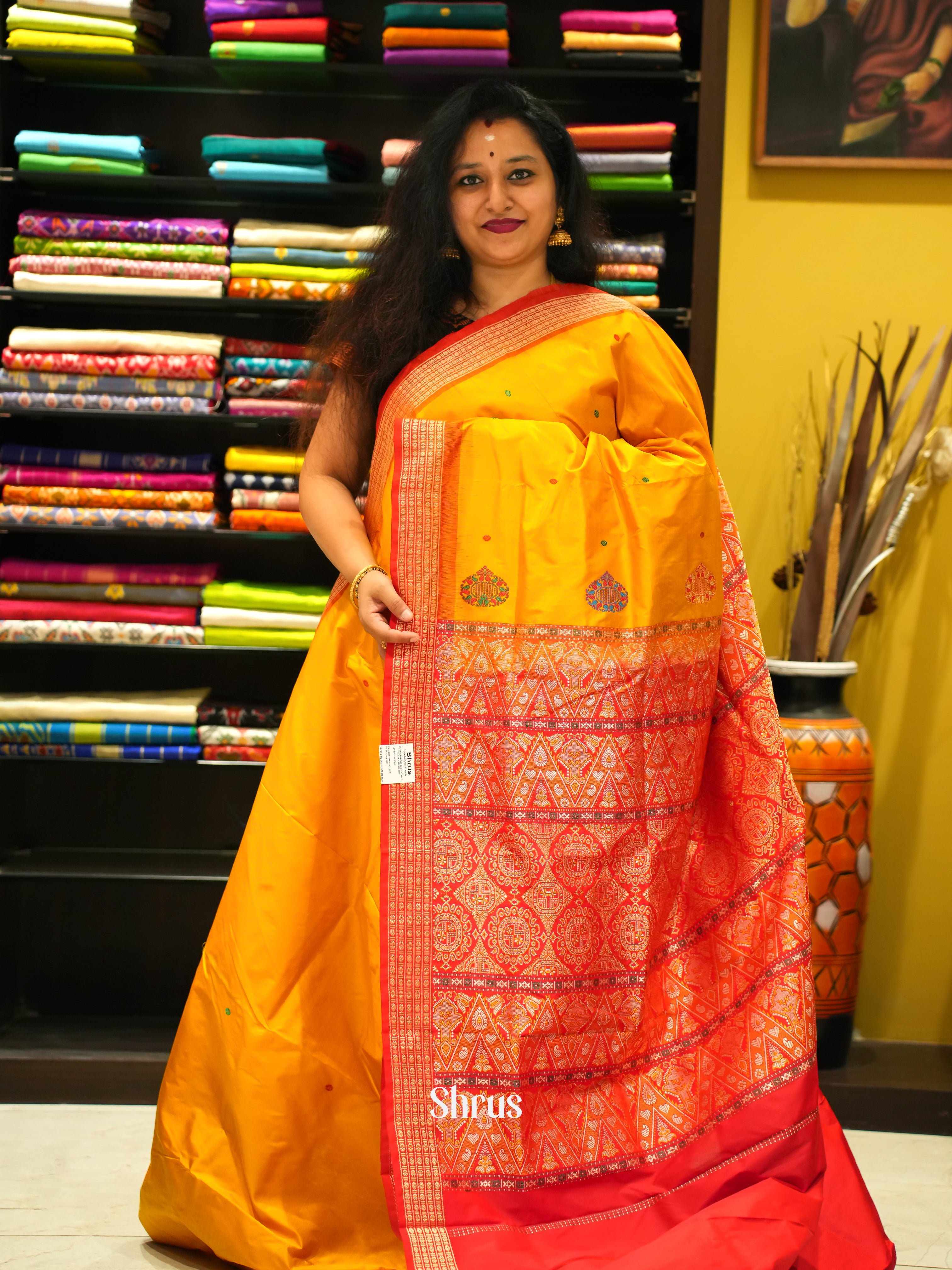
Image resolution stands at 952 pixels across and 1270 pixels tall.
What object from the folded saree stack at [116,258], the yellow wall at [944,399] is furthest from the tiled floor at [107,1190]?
the folded saree stack at [116,258]

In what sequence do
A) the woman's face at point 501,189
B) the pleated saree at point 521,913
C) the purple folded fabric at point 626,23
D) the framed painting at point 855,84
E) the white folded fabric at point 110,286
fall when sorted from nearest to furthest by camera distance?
the pleated saree at point 521,913, the woman's face at point 501,189, the purple folded fabric at point 626,23, the white folded fabric at point 110,286, the framed painting at point 855,84

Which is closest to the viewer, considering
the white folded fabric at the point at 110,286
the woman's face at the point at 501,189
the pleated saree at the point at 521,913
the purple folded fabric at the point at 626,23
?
the pleated saree at the point at 521,913

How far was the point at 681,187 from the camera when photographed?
8.62ft

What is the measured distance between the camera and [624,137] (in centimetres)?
244

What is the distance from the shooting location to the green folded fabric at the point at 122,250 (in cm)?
253

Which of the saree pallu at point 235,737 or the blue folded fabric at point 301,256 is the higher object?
the blue folded fabric at point 301,256

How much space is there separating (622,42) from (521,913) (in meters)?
1.83

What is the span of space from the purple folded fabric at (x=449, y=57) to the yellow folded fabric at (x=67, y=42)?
0.59 metres

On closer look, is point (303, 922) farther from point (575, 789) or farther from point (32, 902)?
point (32, 902)

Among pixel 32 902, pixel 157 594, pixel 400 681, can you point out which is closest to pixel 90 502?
pixel 157 594

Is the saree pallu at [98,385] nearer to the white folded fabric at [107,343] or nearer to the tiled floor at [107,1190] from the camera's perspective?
the white folded fabric at [107,343]

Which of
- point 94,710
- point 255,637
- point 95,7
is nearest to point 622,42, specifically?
point 95,7

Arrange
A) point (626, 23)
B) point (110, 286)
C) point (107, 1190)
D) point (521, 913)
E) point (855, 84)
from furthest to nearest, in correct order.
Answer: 1. point (855, 84)
2. point (110, 286)
3. point (626, 23)
4. point (107, 1190)
5. point (521, 913)

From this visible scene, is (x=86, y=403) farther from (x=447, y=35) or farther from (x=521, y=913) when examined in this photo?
(x=521, y=913)
